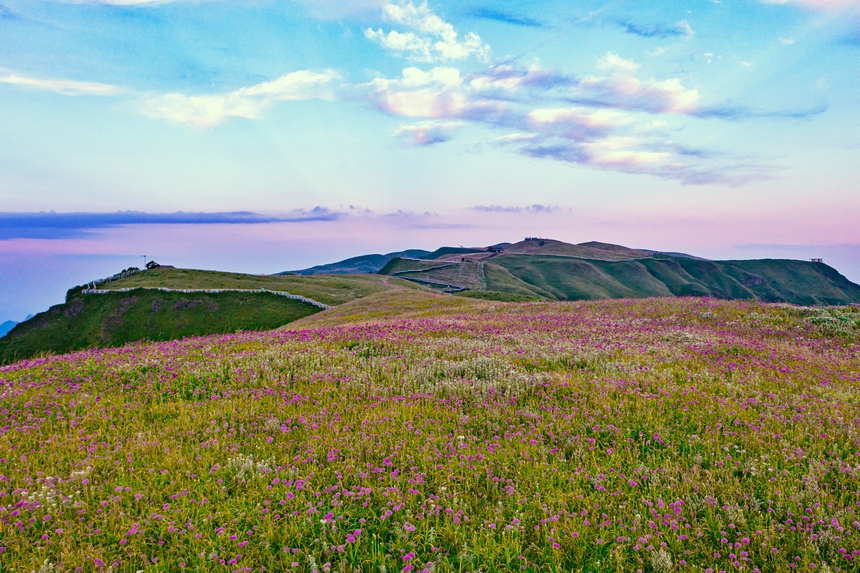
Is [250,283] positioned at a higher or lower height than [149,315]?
higher

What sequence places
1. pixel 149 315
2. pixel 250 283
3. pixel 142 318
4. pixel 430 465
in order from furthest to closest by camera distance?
pixel 250 283, pixel 149 315, pixel 142 318, pixel 430 465

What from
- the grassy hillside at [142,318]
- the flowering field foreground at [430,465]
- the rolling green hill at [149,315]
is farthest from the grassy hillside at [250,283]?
the flowering field foreground at [430,465]

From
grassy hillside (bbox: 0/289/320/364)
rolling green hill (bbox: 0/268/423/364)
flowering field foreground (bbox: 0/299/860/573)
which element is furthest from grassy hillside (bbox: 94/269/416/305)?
flowering field foreground (bbox: 0/299/860/573)

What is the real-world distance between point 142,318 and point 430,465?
83.3 m

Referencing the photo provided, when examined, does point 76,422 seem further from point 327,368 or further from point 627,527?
point 627,527

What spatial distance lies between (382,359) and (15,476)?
8.08m

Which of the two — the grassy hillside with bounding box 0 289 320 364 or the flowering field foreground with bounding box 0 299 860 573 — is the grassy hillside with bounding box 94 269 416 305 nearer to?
the grassy hillside with bounding box 0 289 320 364

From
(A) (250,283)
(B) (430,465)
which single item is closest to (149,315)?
(A) (250,283)

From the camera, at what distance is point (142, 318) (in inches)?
2940

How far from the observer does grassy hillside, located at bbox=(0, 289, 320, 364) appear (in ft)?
229

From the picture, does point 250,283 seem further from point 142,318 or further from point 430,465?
point 430,465

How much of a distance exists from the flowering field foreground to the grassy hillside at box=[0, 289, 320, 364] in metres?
61.2

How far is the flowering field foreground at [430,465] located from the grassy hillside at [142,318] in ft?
201

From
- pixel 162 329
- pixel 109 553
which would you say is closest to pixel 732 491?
pixel 109 553
